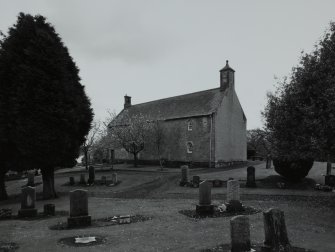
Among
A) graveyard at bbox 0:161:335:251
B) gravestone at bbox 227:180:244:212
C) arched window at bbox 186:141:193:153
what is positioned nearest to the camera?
graveyard at bbox 0:161:335:251

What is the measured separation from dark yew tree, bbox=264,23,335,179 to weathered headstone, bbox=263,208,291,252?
7986 millimetres

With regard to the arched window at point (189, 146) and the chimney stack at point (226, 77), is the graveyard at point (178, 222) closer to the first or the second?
the arched window at point (189, 146)

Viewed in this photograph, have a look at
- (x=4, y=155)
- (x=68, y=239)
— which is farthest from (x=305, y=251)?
(x=4, y=155)

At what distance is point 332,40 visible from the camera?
1705 cm

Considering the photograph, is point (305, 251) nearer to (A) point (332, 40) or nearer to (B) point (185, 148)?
(A) point (332, 40)

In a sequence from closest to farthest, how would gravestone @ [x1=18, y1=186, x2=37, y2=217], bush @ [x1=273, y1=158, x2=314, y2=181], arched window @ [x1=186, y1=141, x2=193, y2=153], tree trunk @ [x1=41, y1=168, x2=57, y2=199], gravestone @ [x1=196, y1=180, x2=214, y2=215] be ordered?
gravestone @ [x1=196, y1=180, x2=214, y2=215]
gravestone @ [x1=18, y1=186, x2=37, y2=217]
tree trunk @ [x1=41, y1=168, x2=57, y2=199]
bush @ [x1=273, y1=158, x2=314, y2=181]
arched window @ [x1=186, y1=141, x2=193, y2=153]

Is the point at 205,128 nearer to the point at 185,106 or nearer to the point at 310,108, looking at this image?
the point at 185,106

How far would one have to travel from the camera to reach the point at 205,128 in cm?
4400

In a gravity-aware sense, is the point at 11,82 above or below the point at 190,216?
above

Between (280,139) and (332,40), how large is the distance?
6.36m

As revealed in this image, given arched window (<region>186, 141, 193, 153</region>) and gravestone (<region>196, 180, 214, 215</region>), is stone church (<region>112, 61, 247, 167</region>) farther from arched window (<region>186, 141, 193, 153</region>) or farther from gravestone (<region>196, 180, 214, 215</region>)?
gravestone (<region>196, 180, 214, 215</region>)

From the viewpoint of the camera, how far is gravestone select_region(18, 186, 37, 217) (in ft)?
55.6

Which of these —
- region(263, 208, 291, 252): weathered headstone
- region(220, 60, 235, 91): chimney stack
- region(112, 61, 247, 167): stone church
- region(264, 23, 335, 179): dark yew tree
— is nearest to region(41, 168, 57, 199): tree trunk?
region(264, 23, 335, 179): dark yew tree

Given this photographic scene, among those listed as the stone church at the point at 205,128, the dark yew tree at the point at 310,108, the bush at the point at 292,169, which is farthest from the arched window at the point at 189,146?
the dark yew tree at the point at 310,108
